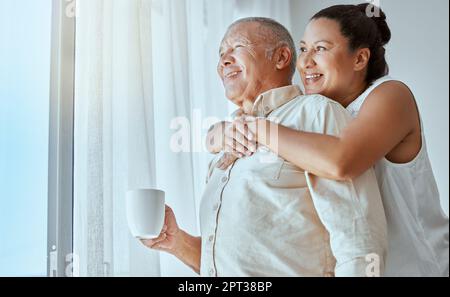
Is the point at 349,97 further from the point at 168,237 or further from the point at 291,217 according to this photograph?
the point at 168,237

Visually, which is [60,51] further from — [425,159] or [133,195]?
[425,159]

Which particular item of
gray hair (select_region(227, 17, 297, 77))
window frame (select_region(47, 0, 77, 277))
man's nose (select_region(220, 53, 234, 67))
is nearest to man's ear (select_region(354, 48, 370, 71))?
gray hair (select_region(227, 17, 297, 77))

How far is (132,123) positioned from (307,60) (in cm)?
42

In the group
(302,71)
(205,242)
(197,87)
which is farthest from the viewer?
(197,87)

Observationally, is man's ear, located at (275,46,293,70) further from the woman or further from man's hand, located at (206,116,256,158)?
man's hand, located at (206,116,256,158)

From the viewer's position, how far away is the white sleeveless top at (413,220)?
98 centimetres

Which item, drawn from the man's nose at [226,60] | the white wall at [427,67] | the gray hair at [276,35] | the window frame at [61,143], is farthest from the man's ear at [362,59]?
the window frame at [61,143]

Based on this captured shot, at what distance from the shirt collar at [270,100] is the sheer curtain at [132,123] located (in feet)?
1.10

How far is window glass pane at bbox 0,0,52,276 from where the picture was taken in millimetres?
1172

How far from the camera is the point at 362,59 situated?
3.68 ft

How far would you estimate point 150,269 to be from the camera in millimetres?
1290

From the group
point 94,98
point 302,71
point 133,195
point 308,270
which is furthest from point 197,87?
point 308,270

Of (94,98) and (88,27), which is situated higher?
(88,27)
